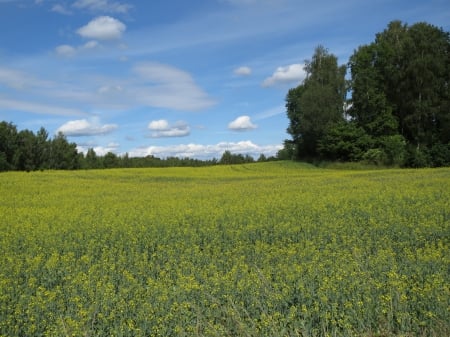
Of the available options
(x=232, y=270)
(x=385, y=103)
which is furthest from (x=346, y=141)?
(x=232, y=270)

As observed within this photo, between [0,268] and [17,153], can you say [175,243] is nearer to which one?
[0,268]

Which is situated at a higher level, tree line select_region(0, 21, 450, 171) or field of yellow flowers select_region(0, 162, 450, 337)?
tree line select_region(0, 21, 450, 171)

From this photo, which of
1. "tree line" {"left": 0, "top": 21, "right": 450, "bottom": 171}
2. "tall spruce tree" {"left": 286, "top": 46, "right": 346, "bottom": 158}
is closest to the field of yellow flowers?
"tree line" {"left": 0, "top": 21, "right": 450, "bottom": 171}

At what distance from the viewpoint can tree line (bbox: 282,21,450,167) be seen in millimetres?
49656

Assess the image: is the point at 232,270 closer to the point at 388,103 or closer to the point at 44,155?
the point at 388,103

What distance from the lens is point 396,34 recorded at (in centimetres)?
5834

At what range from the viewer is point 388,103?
5550cm

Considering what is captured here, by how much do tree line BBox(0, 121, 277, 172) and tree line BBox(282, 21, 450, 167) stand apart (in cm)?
4926

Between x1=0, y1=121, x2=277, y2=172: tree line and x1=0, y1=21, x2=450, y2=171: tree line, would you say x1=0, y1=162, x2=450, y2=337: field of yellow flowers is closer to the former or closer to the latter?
x1=0, y1=21, x2=450, y2=171: tree line

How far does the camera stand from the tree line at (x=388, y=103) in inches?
1955

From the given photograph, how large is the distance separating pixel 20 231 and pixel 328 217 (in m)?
8.67

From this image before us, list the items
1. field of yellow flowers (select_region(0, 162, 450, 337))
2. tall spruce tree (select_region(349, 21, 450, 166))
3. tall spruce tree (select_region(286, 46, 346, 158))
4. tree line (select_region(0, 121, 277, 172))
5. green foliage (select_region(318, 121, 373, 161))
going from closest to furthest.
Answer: field of yellow flowers (select_region(0, 162, 450, 337)) → tall spruce tree (select_region(349, 21, 450, 166)) → green foliage (select_region(318, 121, 373, 161)) → tall spruce tree (select_region(286, 46, 346, 158)) → tree line (select_region(0, 121, 277, 172))

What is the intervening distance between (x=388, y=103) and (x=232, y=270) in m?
53.0

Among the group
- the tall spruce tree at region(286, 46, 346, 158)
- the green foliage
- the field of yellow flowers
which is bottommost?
the field of yellow flowers
